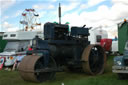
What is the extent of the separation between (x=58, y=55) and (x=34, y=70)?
73.9 inches

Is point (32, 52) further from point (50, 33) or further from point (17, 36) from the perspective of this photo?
point (17, 36)

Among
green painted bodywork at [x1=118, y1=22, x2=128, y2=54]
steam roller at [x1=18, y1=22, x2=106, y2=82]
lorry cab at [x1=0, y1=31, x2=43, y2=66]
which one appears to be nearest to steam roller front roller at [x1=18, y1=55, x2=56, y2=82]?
steam roller at [x1=18, y1=22, x2=106, y2=82]

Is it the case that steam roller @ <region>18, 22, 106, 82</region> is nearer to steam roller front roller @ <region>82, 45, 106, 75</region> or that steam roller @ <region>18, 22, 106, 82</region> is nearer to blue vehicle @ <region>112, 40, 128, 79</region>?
steam roller front roller @ <region>82, 45, 106, 75</region>

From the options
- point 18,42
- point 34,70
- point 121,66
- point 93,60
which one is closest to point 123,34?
point 93,60

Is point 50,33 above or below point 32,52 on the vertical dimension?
above

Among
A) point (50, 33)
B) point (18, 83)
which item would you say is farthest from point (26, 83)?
point (50, 33)

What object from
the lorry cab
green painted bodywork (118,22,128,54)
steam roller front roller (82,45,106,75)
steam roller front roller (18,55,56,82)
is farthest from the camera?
green painted bodywork (118,22,128,54)

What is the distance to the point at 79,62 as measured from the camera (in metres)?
8.37

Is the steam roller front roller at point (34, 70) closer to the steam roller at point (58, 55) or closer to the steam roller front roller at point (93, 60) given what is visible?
the steam roller at point (58, 55)

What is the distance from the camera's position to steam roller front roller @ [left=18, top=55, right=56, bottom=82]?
20.9 feet

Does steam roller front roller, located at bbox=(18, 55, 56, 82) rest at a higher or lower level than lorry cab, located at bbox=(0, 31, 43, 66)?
lower

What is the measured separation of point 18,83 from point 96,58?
3787 millimetres

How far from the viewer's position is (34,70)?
6.34m

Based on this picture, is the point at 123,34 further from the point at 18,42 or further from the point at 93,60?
the point at 18,42
